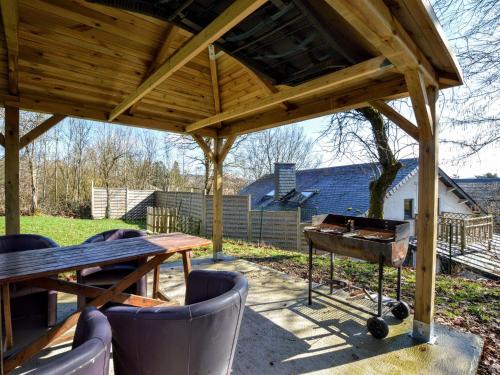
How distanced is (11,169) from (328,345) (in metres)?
4.03

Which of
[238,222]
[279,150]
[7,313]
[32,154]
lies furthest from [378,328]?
[279,150]

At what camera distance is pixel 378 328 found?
8.64 ft

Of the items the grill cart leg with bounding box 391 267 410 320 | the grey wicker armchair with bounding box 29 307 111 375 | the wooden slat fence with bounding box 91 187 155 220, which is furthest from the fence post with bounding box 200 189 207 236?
the grey wicker armchair with bounding box 29 307 111 375

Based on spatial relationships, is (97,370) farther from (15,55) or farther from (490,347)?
(490,347)

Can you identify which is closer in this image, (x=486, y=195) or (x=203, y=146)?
(x=203, y=146)

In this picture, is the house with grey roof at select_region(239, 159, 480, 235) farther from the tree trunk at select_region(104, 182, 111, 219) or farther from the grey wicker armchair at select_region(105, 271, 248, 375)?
the grey wicker armchair at select_region(105, 271, 248, 375)

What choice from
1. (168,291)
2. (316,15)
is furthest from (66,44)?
(168,291)

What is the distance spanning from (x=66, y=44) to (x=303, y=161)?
67.5 feet

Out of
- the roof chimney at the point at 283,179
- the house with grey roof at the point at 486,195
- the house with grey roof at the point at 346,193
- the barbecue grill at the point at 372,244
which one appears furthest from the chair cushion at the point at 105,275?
the house with grey roof at the point at 486,195

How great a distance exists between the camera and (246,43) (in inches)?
93.7

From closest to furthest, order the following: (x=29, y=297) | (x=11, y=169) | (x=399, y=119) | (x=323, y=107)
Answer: (x=29, y=297), (x=399, y=119), (x=11, y=169), (x=323, y=107)

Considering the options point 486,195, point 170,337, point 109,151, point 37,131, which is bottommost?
point 170,337

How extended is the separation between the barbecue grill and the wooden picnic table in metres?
1.38

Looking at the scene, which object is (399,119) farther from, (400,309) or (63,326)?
(63,326)
